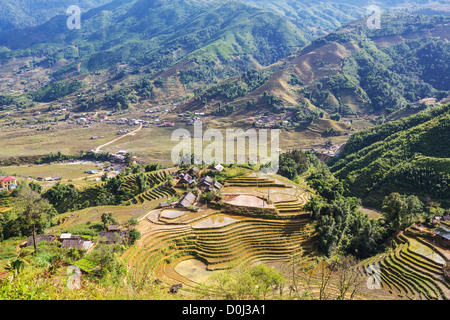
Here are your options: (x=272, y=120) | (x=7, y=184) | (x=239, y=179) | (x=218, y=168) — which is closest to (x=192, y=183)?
(x=218, y=168)

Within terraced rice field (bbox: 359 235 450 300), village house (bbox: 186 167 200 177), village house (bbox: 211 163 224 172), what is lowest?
terraced rice field (bbox: 359 235 450 300)

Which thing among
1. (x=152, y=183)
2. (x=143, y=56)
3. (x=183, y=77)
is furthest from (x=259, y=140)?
(x=143, y=56)

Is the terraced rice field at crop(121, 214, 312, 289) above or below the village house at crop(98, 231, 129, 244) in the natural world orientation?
below

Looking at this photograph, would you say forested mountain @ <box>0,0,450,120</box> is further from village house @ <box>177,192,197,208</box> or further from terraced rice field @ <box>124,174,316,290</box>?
terraced rice field @ <box>124,174,316,290</box>

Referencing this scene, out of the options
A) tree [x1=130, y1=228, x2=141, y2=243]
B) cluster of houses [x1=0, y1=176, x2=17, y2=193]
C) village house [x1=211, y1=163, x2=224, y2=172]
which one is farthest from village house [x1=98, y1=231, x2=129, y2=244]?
cluster of houses [x1=0, y1=176, x2=17, y2=193]

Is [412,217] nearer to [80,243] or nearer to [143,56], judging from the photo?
[80,243]

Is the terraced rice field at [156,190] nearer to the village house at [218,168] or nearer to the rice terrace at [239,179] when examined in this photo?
the rice terrace at [239,179]

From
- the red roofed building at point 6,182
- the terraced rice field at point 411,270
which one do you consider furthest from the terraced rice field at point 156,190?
the terraced rice field at point 411,270

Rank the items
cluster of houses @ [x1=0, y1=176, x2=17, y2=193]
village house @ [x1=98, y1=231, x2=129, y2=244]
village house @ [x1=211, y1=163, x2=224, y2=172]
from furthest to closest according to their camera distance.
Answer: cluster of houses @ [x1=0, y1=176, x2=17, y2=193] → village house @ [x1=211, y1=163, x2=224, y2=172] → village house @ [x1=98, y1=231, x2=129, y2=244]
